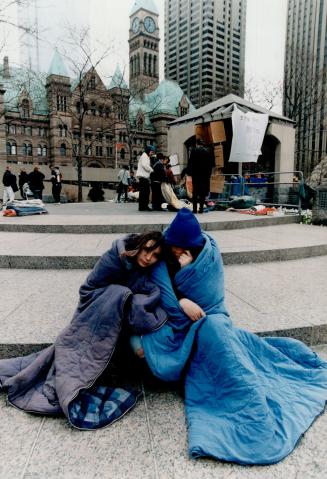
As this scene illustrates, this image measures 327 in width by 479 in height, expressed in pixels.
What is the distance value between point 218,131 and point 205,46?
79.5 meters

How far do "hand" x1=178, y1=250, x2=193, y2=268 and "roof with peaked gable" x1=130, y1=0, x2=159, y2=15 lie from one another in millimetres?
100909

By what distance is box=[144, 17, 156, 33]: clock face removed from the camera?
8599 cm

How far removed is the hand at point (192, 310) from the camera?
215 centimetres

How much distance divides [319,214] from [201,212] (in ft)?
9.98

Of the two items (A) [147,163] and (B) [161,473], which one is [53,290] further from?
(A) [147,163]

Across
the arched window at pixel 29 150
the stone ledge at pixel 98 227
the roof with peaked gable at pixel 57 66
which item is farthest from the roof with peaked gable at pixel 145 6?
the stone ledge at pixel 98 227

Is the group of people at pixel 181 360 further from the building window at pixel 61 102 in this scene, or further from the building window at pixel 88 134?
the building window at pixel 88 134

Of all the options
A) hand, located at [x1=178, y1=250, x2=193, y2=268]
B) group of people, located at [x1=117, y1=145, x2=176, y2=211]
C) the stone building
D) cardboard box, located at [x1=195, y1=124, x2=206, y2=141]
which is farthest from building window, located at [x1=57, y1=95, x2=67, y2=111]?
hand, located at [x1=178, y1=250, x2=193, y2=268]

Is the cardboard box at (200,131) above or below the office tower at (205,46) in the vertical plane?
below

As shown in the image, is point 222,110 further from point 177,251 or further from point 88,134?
point 88,134

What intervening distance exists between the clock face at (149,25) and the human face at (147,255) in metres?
98.8

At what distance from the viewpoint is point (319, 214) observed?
8906 mm

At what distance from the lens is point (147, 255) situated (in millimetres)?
2227

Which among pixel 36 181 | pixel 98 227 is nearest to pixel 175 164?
pixel 36 181
